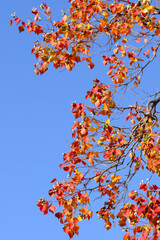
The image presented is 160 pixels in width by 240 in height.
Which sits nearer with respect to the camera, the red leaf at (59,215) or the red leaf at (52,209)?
the red leaf at (52,209)

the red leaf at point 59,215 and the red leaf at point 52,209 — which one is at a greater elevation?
the red leaf at point 52,209

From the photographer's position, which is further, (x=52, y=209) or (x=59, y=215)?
(x=59, y=215)

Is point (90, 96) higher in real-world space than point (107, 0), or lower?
lower

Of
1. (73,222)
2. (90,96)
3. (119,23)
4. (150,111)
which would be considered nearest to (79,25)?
(119,23)

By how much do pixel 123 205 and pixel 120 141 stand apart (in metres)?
0.95

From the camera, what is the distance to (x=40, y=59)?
586 centimetres

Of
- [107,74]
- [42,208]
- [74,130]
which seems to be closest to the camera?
[42,208]

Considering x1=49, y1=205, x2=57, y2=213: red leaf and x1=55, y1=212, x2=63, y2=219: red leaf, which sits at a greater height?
x1=49, y1=205, x2=57, y2=213: red leaf

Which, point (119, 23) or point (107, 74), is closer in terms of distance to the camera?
point (119, 23)

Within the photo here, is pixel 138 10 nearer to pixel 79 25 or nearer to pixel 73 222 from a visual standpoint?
pixel 79 25

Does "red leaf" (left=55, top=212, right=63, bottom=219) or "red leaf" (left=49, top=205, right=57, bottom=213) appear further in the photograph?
"red leaf" (left=55, top=212, right=63, bottom=219)

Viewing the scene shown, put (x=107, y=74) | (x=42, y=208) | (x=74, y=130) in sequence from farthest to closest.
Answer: (x=107, y=74) → (x=74, y=130) → (x=42, y=208)

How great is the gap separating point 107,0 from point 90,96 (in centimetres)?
165

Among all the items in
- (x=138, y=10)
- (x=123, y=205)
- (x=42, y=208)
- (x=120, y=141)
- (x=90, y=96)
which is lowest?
(x=123, y=205)
